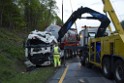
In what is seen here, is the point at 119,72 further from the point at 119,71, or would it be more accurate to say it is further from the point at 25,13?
the point at 25,13

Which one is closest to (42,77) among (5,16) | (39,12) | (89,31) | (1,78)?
(1,78)

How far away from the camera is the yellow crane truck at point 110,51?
1430 centimetres

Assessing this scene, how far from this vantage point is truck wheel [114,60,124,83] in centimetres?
1408

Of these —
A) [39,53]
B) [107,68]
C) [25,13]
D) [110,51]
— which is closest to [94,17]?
[39,53]

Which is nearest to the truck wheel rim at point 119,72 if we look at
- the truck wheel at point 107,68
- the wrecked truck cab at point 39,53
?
the truck wheel at point 107,68

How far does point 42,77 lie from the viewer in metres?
16.8

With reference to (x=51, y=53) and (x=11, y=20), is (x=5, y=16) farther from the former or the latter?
(x=51, y=53)

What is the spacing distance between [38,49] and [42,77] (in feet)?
23.7

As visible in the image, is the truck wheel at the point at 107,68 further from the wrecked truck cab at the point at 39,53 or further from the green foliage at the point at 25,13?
the green foliage at the point at 25,13

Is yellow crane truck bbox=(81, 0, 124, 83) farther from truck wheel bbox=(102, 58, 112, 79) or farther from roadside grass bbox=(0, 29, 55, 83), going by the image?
roadside grass bbox=(0, 29, 55, 83)

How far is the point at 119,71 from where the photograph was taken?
1449 centimetres

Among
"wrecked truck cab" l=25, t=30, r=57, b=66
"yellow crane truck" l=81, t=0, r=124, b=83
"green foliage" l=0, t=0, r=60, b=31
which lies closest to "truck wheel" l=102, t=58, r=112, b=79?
"yellow crane truck" l=81, t=0, r=124, b=83

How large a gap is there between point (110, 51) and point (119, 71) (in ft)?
4.61

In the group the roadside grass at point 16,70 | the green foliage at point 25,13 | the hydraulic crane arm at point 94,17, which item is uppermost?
the green foliage at point 25,13
